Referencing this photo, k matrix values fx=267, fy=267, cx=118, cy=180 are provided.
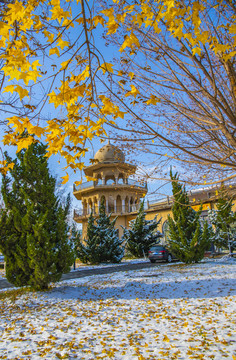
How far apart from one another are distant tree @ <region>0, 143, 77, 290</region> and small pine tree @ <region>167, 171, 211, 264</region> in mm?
7790

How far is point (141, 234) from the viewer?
22.0 metres

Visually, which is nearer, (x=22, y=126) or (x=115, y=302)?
(x=22, y=126)

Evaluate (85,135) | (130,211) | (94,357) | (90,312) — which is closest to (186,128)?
(85,135)

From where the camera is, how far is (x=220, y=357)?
3783mm

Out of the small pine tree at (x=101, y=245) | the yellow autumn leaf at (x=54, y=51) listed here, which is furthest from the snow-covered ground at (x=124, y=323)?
the small pine tree at (x=101, y=245)

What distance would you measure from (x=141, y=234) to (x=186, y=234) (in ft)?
22.1

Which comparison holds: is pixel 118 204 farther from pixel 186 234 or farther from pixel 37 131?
pixel 37 131

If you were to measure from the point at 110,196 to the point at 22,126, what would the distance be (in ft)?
93.9

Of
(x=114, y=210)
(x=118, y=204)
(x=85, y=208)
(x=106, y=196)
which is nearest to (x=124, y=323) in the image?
(x=106, y=196)

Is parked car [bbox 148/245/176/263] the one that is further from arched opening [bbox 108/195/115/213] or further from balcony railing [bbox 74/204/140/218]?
arched opening [bbox 108/195/115/213]

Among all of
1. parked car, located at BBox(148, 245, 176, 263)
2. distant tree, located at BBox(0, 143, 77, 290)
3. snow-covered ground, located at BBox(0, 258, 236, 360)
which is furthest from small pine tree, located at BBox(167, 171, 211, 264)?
distant tree, located at BBox(0, 143, 77, 290)

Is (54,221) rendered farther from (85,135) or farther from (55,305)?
(85,135)

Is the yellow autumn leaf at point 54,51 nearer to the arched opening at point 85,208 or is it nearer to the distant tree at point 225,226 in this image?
the distant tree at point 225,226

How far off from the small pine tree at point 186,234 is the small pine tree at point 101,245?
499 cm
